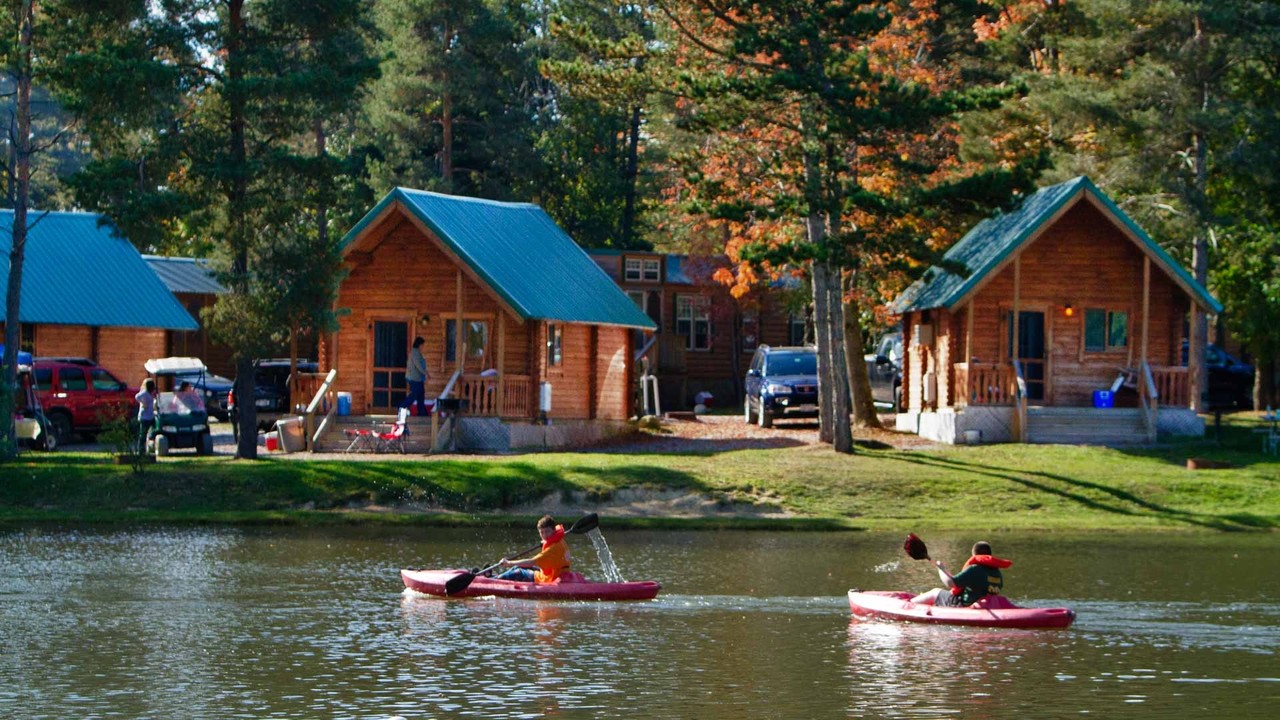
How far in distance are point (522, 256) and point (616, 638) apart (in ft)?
80.7

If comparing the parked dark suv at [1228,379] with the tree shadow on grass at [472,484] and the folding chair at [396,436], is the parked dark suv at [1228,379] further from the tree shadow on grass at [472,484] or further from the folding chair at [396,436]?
the folding chair at [396,436]

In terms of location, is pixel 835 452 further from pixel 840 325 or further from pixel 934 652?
pixel 934 652

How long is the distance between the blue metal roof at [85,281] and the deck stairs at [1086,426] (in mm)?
23589

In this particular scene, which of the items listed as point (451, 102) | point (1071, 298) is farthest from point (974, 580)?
point (451, 102)

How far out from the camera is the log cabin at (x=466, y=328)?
39750 mm

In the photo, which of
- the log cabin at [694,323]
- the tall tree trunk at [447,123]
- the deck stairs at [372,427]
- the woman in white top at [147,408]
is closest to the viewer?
the woman in white top at [147,408]

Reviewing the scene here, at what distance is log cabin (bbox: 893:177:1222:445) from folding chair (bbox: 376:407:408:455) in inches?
506

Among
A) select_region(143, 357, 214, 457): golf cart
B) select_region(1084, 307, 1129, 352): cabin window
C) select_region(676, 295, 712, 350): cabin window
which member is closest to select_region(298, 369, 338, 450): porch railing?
select_region(143, 357, 214, 457): golf cart

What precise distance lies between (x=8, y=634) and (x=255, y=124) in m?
19.2

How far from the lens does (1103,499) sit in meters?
33.7

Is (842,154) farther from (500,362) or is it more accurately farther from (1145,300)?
(500,362)

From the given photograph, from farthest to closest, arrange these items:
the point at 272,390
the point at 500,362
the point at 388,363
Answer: the point at 272,390
the point at 388,363
the point at 500,362

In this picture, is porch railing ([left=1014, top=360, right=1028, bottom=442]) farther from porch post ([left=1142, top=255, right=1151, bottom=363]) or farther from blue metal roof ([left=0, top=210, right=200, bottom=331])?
blue metal roof ([left=0, top=210, right=200, bottom=331])

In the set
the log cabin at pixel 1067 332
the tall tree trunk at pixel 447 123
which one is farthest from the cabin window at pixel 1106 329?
the tall tree trunk at pixel 447 123
